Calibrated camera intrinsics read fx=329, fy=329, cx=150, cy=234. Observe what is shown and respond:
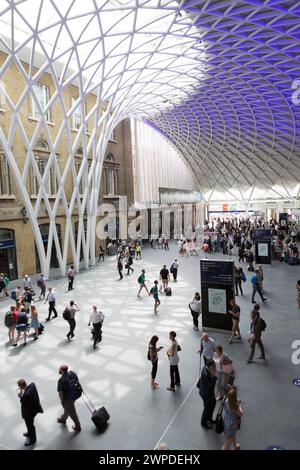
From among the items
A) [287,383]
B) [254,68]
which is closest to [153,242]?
[254,68]

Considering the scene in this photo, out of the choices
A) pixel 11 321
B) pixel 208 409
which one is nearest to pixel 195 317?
pixel 208 409

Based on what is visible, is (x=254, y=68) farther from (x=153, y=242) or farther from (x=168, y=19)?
(x=153, y=242)

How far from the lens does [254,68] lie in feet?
100

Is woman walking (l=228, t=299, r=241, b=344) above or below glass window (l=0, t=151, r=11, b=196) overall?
below

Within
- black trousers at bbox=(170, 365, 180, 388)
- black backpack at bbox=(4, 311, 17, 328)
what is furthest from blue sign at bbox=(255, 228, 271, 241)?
black backpack at bbox=(4, 311, 17, 328)

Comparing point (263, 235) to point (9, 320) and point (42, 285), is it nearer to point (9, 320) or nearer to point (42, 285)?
point (42, 285)

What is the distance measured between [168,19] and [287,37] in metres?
9.07

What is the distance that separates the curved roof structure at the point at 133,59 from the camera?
64.7ft

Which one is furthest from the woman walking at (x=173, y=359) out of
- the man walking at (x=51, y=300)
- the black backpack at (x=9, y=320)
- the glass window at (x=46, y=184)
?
the glass window at (x=46, y=184)

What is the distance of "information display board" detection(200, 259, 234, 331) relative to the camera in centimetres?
1210

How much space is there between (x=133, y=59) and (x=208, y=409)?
91.5 ft

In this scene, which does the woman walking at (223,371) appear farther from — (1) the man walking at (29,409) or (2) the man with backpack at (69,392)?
(1) the man walking at (29,409)

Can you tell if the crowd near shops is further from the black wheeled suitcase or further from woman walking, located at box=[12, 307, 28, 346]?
the black wheeled suitcase

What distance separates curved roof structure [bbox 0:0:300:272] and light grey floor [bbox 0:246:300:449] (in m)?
11.3
